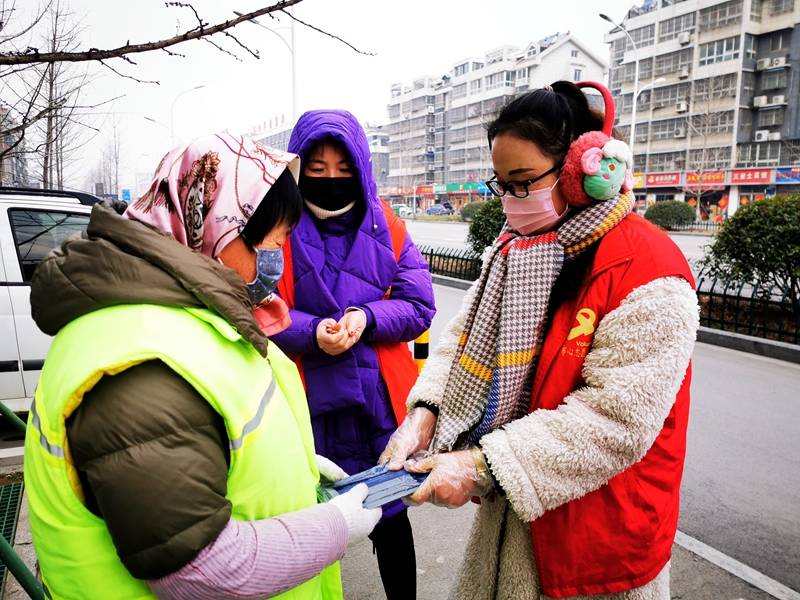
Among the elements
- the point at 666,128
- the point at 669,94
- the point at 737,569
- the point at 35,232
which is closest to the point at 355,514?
the point at 737,569

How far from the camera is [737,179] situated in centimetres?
3872

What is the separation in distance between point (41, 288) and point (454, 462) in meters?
0.93

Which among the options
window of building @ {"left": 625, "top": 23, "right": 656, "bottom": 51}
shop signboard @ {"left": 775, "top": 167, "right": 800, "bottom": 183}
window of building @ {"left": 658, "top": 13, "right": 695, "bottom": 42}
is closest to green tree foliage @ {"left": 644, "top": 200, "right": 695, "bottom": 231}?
shop signboard @ {"left": 775, "top": 167, "right": 800, "bottom": 183}

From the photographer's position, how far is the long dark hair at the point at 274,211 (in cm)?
119

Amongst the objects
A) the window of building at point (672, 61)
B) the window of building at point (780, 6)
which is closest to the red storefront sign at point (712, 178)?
the window of building at point (672, 61)

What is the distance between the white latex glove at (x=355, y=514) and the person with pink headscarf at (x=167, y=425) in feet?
0.14

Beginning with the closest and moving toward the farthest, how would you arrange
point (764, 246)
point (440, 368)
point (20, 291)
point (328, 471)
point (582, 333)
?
point (582, 333) → point (328, 471) → point (440, 368) → point (20, 291) → point (764, 246)

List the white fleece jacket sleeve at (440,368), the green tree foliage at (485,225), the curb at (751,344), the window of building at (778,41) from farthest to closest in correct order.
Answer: the window of building at (778,41)
the green tree foliage at (485,225)
the curb at (751,344)
the white fleece jacket sleeve at (440,368)

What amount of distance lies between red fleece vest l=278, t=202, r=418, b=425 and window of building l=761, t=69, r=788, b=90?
4660cm

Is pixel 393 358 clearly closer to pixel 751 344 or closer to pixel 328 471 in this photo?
pixel 328 471

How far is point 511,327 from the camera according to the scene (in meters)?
1.40

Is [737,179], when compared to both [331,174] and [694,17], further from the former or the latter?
[331,174]

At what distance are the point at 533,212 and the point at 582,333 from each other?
371 mm

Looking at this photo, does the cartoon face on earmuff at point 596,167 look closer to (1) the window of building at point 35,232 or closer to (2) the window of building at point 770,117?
(1) the window of building at point 35,232
